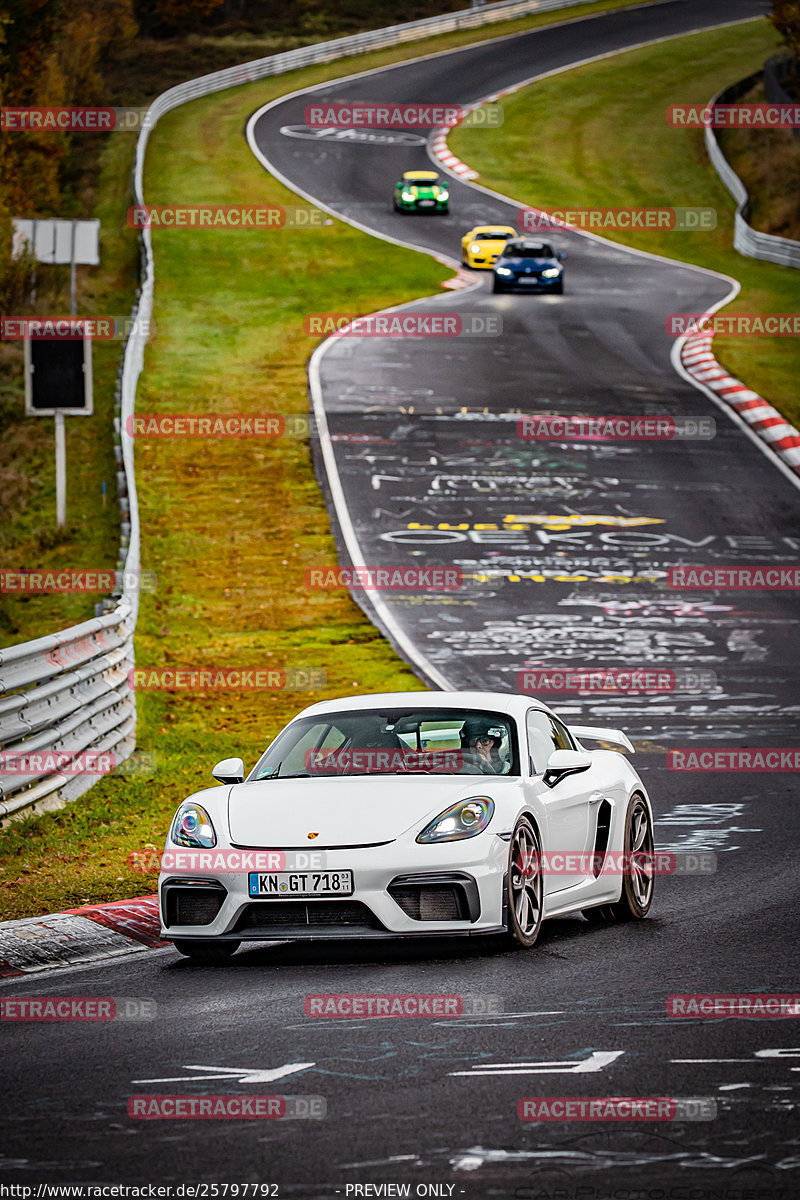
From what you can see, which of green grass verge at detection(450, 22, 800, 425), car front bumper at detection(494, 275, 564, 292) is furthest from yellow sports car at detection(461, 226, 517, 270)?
green grass verge at detection(450, 22, 800, 425)

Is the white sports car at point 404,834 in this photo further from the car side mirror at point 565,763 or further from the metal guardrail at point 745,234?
the metal guardrail at point 745,234

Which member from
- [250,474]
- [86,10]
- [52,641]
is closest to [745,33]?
[86,10]

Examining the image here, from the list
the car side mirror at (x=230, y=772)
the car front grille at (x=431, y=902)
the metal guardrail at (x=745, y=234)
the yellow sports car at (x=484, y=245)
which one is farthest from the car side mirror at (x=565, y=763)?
the metal guardrail at (x=745, y=234)

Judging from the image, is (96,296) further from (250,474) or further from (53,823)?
(53,823)

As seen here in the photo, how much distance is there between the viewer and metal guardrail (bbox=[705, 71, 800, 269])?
5122 cm

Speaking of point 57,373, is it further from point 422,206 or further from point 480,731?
point 422,206

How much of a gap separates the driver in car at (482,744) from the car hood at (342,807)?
18 centimetres

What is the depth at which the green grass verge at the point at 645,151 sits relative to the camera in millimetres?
47094

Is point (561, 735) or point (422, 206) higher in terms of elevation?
point (422, 206)

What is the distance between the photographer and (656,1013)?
7.34 meters

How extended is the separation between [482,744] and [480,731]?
0.35 ft

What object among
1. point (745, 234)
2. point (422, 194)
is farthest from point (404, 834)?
point (422, 194)

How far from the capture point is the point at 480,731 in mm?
9633

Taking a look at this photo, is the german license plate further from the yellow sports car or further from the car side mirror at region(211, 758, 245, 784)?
the yellow sports car
